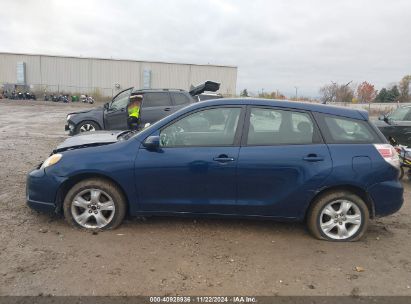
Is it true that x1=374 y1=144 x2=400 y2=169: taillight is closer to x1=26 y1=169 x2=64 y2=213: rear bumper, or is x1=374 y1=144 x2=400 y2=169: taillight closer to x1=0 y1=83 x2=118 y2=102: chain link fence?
x1=26 y1=169 x2=64 y2=213: rear bumper

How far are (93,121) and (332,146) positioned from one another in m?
7.96

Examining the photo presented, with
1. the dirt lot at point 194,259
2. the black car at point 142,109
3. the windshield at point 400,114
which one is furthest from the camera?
the black car at point 142,109

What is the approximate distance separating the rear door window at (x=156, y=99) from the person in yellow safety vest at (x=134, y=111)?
6.6 inches

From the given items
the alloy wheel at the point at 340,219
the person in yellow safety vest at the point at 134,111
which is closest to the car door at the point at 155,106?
the person in yellow safety vest at the point at 134,111

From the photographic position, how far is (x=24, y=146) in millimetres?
10008

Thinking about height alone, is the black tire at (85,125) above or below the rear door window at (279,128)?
below

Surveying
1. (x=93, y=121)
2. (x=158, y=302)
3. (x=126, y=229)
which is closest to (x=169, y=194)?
(x=126, y=229)

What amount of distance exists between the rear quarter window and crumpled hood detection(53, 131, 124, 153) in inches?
102

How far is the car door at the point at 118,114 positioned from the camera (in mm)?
10172

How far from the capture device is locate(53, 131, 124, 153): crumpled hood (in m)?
4.58

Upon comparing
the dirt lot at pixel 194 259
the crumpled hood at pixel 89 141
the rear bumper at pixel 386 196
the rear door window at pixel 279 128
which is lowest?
the dirt lot at pixel 194 259

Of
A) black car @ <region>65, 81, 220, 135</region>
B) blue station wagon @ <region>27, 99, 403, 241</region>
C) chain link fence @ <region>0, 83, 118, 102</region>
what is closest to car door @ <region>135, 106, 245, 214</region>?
blue station wagon @ <region>27, 99, 403, 241</region>

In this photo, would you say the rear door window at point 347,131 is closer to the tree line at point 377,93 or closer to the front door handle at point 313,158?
the front door handle at point 313,158

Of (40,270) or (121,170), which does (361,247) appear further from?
(40,270)
